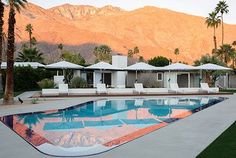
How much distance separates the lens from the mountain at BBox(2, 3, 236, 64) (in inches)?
4358

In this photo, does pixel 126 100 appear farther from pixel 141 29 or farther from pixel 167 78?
pixel 141 29

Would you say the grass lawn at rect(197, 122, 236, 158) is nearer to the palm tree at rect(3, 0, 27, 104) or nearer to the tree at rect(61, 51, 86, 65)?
the palm tree at rect(3, 0, 27, 104)

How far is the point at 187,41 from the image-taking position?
498ft

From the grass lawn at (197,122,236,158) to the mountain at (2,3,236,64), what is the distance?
87.3 m

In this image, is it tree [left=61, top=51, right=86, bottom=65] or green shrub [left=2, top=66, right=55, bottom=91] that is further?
tree [left=61, top=51, right=86, bottom=65]

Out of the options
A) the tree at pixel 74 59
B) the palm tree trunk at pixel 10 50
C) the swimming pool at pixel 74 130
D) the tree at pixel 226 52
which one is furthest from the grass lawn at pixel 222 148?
the tree at pixel 226 52

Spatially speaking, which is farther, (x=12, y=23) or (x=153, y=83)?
(x=153, y=83)

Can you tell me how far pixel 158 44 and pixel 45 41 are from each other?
57625 millimetres

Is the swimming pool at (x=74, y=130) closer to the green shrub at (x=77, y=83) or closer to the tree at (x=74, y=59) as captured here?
the green shrub at (x=77, y=83)

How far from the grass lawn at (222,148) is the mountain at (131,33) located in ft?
286

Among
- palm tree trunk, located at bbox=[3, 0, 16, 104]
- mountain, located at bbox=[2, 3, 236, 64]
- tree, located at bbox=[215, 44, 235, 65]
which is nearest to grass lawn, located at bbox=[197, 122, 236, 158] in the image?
palm tree trunk, located at bbox=[3, 0, 16, 104]

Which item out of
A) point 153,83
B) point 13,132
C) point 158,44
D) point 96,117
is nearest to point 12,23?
point 96,117

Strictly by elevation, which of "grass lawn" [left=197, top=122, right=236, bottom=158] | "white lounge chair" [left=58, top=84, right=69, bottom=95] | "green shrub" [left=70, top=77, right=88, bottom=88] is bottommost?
"grass lawn" [left=197, top=122, right=236, bottom=158]

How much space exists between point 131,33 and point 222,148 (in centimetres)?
14149
